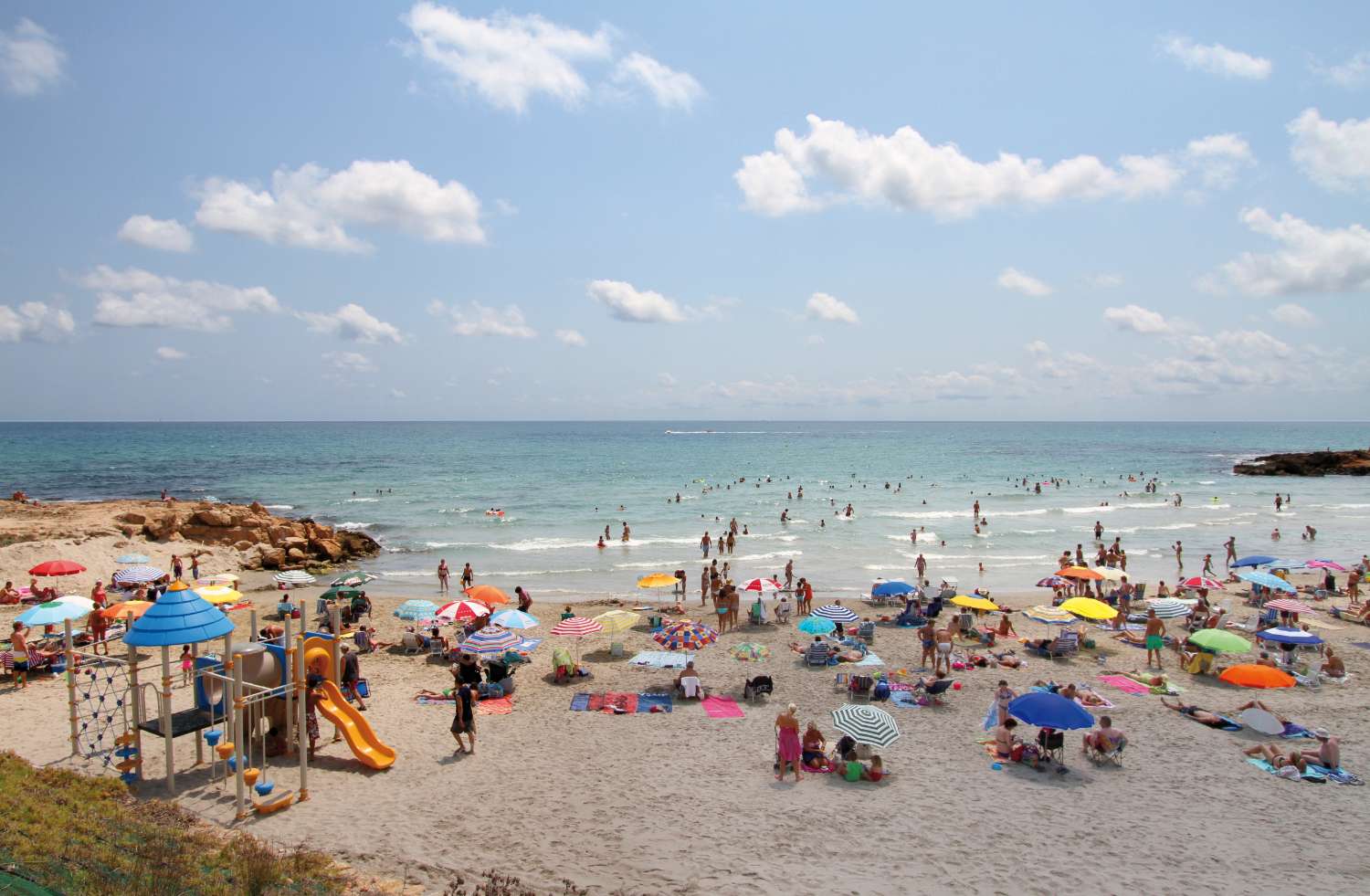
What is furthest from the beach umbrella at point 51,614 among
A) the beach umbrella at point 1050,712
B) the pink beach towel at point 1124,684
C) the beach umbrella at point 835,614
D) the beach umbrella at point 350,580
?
the pink beach towel at point 1124,684

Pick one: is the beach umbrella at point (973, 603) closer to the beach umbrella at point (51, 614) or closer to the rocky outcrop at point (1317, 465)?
the beach umbrella at point (51, 614)

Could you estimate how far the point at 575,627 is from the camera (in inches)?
638

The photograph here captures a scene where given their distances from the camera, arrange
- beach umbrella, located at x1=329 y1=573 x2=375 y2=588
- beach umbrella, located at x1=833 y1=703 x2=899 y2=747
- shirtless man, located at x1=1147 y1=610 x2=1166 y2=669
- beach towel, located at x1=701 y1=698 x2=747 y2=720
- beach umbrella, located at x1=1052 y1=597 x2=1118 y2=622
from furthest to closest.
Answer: beach umbrella, located at x1=329 y1=573 x2=375 y2=588
beach umbrella, located at x1=1052 y1=597 x2=1118 y2=622
shirtless man, located at x1=1147 y1=610 x2=1166 y2=669
beach towel, located at x1=701 y1=698 x2=747 y2=720
beach umbrella, located at x1=833 y1=703 x2=899 y2=747

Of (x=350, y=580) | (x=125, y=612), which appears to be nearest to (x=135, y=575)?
(x=125, y=612)

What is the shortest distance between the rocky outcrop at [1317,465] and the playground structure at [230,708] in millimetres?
87000

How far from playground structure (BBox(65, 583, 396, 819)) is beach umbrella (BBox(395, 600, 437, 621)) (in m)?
6.30

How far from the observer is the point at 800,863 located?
8781 mm

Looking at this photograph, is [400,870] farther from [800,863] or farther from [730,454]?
[730,454]

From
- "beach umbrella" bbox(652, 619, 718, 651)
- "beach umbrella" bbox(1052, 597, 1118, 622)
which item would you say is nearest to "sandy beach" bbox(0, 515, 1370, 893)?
"beach umbrella" bbox(652, 619, 718, 651)

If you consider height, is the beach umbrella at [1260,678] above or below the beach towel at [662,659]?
above

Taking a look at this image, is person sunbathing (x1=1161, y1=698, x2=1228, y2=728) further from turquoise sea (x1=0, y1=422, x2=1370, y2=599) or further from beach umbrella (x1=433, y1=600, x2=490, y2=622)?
beach umbrella (x1=433, y1=600, x2=490, y2=622)

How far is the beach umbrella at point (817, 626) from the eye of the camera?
17078 mm

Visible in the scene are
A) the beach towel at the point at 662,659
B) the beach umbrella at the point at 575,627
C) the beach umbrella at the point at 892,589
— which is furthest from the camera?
the beach umbrella at the point at 892,589

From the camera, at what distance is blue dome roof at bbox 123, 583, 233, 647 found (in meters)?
9.34
